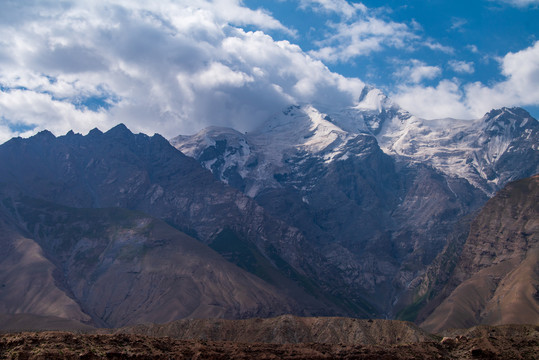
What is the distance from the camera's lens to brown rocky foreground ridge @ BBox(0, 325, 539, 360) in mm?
112875

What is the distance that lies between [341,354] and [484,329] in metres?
64.1

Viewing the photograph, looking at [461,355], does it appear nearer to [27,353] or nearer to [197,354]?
[197,354]

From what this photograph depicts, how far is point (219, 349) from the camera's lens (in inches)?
5418

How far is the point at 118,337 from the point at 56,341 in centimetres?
1587

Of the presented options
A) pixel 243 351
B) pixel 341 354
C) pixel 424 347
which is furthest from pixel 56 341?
pixel 424 347

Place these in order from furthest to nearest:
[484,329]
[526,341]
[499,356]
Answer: [484,329] → [526,341] → [499,356]

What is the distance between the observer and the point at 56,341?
116m

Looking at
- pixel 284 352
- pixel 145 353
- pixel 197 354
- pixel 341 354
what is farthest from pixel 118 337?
pixel 341 354

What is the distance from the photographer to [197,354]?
5128 inches

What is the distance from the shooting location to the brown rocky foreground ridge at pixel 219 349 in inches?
4444

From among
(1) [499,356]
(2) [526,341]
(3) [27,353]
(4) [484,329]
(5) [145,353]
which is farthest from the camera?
(4) [484,329]

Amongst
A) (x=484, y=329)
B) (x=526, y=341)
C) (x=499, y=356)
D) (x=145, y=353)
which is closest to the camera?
(x=145, y=353)

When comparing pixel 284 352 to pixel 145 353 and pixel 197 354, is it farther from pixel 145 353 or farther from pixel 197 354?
pixel 145 353

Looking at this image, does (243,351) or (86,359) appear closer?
(86,359)
